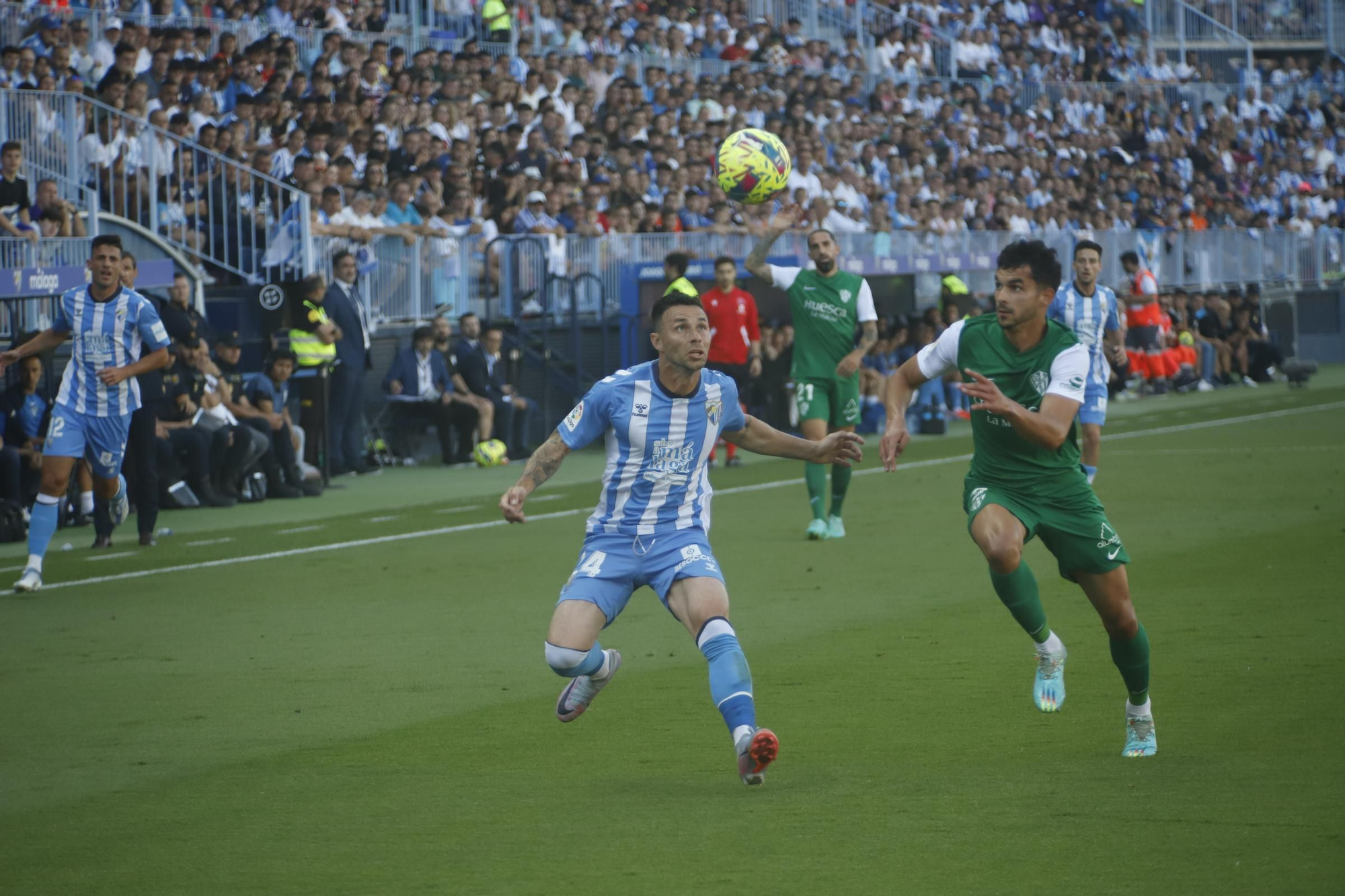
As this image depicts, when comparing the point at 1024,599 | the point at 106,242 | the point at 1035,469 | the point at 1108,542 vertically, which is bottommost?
the point at 1024,599

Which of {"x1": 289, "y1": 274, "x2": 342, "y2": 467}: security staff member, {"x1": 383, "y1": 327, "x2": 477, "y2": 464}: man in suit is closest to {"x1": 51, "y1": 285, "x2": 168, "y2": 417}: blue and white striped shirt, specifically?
{"x1": 289, "y1": 274, "x2": 342, "y2": 467}: security staff member

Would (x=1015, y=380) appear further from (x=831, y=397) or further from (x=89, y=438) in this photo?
(x=89, y=438)

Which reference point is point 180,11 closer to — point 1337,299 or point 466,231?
point 466,231

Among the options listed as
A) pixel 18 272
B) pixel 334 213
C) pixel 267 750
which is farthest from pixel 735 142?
pixel 334 213

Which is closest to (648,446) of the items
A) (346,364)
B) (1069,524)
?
(1069,524)

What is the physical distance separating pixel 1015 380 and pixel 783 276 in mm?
7173

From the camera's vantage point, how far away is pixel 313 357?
1886 centimetres

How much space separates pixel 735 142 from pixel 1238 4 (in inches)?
1664

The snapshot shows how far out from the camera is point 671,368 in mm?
7004

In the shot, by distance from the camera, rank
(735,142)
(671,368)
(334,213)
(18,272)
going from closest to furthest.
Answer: (671,368), (735,142), (18,272), (334,213)

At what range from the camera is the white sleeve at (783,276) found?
1423 cm

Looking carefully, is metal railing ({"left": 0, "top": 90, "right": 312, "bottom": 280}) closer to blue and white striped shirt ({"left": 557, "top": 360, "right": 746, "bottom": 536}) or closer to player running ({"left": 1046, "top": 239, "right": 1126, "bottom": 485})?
player running ({"left": 1046, "top": 239, "right": 1126, "bottom": 485})

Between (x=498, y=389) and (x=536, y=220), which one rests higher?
(x=536, y=220)

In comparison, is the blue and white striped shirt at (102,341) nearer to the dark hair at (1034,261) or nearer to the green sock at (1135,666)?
the dark hair at (1034,261)
